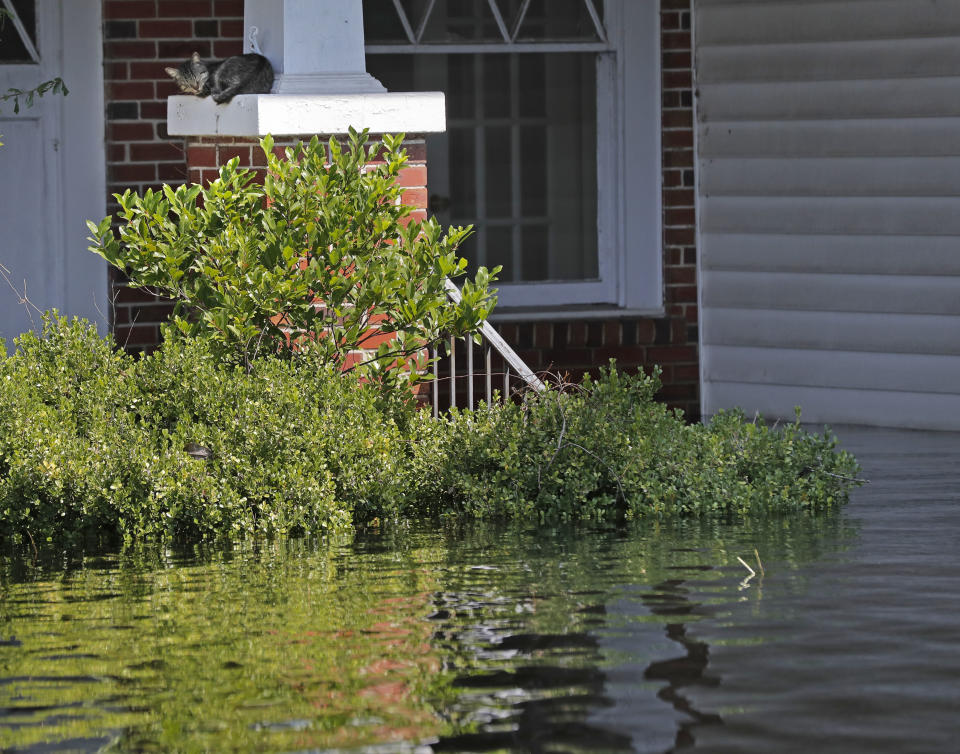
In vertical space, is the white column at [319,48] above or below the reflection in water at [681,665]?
above

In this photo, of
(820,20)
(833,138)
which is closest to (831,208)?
(833,138)

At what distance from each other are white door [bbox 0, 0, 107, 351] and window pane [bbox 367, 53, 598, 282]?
1.58m

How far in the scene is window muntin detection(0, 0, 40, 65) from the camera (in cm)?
809

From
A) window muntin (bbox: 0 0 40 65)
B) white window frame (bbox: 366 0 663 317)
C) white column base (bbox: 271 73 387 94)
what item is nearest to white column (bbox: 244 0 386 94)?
white column base (bbox: 271 73 387 94)

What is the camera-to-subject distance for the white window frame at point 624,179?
8.67m

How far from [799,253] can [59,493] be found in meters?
4.38

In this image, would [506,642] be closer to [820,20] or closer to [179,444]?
[179,444]

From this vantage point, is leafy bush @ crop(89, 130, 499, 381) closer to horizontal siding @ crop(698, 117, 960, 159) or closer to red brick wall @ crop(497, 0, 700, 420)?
red brick wall @ crop(497, 0, 700, 420)

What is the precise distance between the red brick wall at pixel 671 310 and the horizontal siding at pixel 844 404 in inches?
8.6

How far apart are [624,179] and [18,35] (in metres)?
3.15

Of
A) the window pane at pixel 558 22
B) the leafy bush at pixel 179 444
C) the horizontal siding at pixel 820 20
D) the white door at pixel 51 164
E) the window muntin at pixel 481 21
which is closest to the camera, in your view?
the leafy bush at pixel 179 444

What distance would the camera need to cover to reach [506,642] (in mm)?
4598

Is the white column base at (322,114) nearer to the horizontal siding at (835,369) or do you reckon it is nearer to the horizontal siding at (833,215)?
the horizontal siding at (833,215)

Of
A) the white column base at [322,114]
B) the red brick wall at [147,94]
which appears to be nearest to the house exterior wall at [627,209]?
the red brick wall at [147,94]
